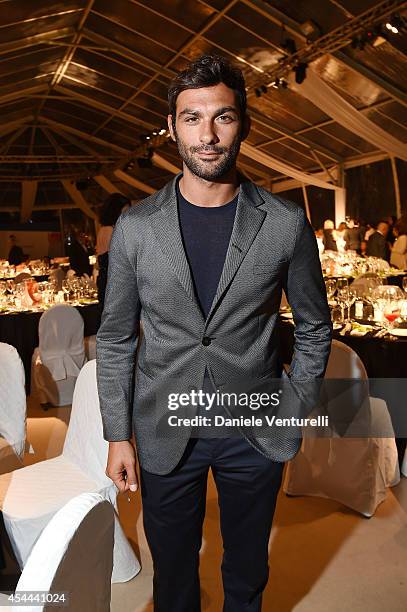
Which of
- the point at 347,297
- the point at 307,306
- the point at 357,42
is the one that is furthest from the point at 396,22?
the point at 307,306

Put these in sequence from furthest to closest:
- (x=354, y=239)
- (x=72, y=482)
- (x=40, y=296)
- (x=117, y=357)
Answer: (x=354, y=239), (x=40, y=296), (x=72, y=482), (x=117, y=357)

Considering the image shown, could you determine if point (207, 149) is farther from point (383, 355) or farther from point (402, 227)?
point (402, 227)

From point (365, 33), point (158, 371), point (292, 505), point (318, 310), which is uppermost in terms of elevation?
point (365, 33)

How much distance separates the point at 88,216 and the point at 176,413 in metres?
27.8

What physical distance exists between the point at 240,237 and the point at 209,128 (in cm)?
29

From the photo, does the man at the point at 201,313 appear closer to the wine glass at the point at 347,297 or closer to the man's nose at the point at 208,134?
the man's nose at the point at 208,134

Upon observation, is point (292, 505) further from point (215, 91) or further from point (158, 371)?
point (215, 91)

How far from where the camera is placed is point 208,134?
1442mm

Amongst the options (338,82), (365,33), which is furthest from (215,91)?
(338,82)

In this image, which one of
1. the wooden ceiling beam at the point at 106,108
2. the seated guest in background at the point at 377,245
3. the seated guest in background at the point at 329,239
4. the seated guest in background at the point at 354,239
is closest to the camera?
the seated guest in background at the point at 377,245

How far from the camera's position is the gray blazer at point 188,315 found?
155cm

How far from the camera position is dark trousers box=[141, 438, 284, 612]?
1.69 metres

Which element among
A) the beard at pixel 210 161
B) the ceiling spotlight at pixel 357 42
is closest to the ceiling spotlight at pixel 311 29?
the ceiling spotlight at pixel 357 42

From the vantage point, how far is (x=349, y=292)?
4.59 meters
